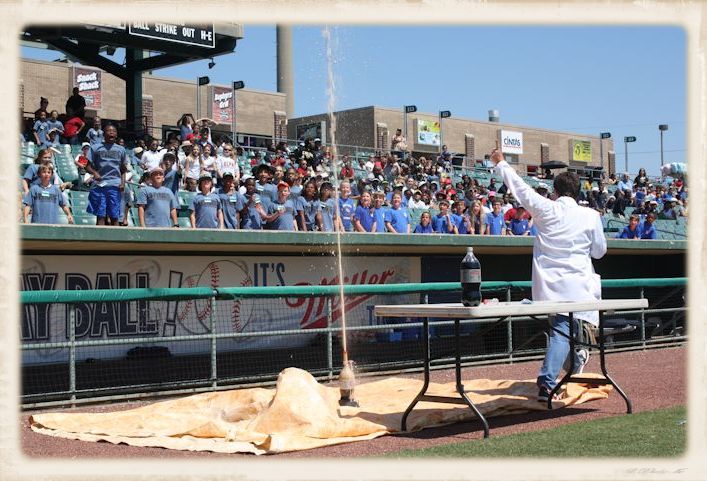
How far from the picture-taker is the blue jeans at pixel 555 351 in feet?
25.5

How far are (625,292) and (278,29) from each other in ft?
140

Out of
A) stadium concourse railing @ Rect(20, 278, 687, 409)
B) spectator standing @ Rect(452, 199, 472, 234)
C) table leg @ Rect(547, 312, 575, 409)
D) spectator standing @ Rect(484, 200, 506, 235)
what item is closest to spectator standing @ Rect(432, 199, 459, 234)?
spectator standing @ Rect(452, 199, 472, 234)

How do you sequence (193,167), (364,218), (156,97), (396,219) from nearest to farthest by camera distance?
(364,218), (396,219), (193,167), (156,97)

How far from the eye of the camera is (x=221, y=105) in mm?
47094

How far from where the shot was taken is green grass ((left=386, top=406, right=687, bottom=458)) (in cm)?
588

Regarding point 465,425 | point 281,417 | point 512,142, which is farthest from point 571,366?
point 512,142

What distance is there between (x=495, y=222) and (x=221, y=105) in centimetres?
3214

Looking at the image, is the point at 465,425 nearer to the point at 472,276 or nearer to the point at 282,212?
the point at 472,276

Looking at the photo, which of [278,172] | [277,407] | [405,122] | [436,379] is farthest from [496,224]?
[405,122]

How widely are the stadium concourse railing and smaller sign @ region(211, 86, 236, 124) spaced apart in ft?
109

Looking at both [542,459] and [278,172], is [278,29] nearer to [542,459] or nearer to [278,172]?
[278,172]

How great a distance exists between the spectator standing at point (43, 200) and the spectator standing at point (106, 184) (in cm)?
63

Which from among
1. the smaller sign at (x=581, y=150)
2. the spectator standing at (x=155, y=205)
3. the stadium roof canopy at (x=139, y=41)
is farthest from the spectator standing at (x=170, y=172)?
the smaller sign at (x=581, y=150)

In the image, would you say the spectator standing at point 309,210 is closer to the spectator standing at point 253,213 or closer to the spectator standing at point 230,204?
the spectator standing at point 253,213
